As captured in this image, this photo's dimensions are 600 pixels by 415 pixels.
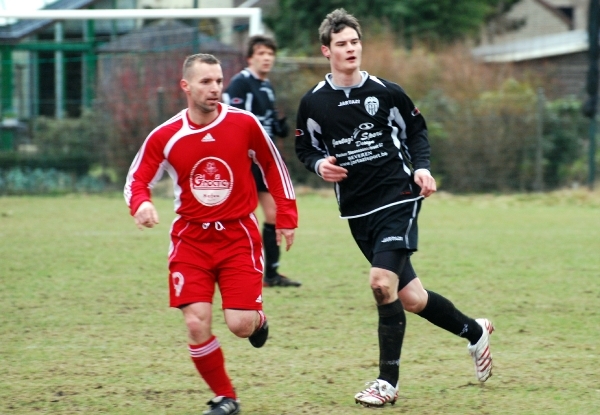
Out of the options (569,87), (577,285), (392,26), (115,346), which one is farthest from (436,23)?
(115,346)

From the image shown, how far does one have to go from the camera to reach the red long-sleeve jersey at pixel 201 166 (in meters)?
4.79

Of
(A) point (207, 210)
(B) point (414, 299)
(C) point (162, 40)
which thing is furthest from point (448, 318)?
(C) point (162, 40)

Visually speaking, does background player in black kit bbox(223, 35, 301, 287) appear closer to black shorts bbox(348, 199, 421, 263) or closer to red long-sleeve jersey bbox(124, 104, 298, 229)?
black shorts bbox(348, 199, 421, 263)

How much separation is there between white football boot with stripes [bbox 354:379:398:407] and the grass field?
6 cm

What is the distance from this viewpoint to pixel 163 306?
7523mm

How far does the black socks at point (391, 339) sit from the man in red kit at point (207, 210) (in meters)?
0.66

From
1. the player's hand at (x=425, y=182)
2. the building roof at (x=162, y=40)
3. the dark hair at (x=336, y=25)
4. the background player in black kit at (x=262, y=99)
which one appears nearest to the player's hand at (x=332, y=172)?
the player's hand at (x=425, y=182)

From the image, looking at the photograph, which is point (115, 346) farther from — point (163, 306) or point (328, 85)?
point (328, 85)

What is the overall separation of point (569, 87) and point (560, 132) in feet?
19.4

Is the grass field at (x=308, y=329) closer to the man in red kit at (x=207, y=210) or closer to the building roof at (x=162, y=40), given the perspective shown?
the man in red kit at (x=207, y=210)

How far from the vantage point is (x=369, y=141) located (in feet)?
16.7

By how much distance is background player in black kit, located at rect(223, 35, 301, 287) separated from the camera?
324 inches

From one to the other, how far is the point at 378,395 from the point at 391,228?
0.86 meters

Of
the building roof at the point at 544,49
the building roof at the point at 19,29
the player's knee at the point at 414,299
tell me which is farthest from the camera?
the building roof at the point at 544,49
